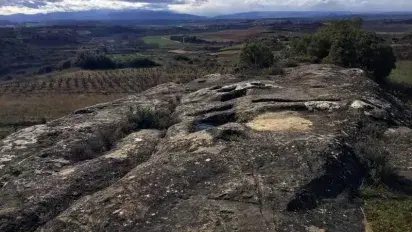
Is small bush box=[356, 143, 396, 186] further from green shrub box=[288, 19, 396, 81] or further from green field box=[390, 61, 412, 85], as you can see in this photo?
green field box=[390, 61, 412, 85]

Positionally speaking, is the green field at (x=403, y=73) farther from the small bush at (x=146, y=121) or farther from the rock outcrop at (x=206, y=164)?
the small bush at (x=146, y=121)

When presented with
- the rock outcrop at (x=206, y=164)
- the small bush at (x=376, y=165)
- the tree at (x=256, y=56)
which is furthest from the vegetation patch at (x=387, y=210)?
the tree at (x=256, y=56)

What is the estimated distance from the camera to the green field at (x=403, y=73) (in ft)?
159

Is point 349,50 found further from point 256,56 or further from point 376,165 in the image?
point 376,165

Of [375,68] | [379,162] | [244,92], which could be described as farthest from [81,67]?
[379,162]

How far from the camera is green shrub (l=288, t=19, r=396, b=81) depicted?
3912 centimetres

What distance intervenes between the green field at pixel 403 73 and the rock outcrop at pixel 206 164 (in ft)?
93.8

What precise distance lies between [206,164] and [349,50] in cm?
2870

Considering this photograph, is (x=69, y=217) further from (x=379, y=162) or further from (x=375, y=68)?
(x=375, y=68)

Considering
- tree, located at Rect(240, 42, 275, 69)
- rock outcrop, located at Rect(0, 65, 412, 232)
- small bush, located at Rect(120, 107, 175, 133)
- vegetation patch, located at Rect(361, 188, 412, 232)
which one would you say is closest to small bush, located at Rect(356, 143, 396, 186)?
rock outcrop, located at Rect(0, 65, 412, 232)

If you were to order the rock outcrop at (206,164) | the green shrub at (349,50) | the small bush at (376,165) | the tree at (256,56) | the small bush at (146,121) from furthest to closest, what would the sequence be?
the tree at (256,56) → the green shrub at (349,50) → the small bush at (146,121) → the small bush at (376,165) → the rock outcrop at (206,164)

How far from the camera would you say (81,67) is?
132250mm

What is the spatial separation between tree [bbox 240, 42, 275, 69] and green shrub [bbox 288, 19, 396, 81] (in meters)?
3.54

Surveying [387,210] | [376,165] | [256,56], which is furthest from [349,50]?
[387,210]
